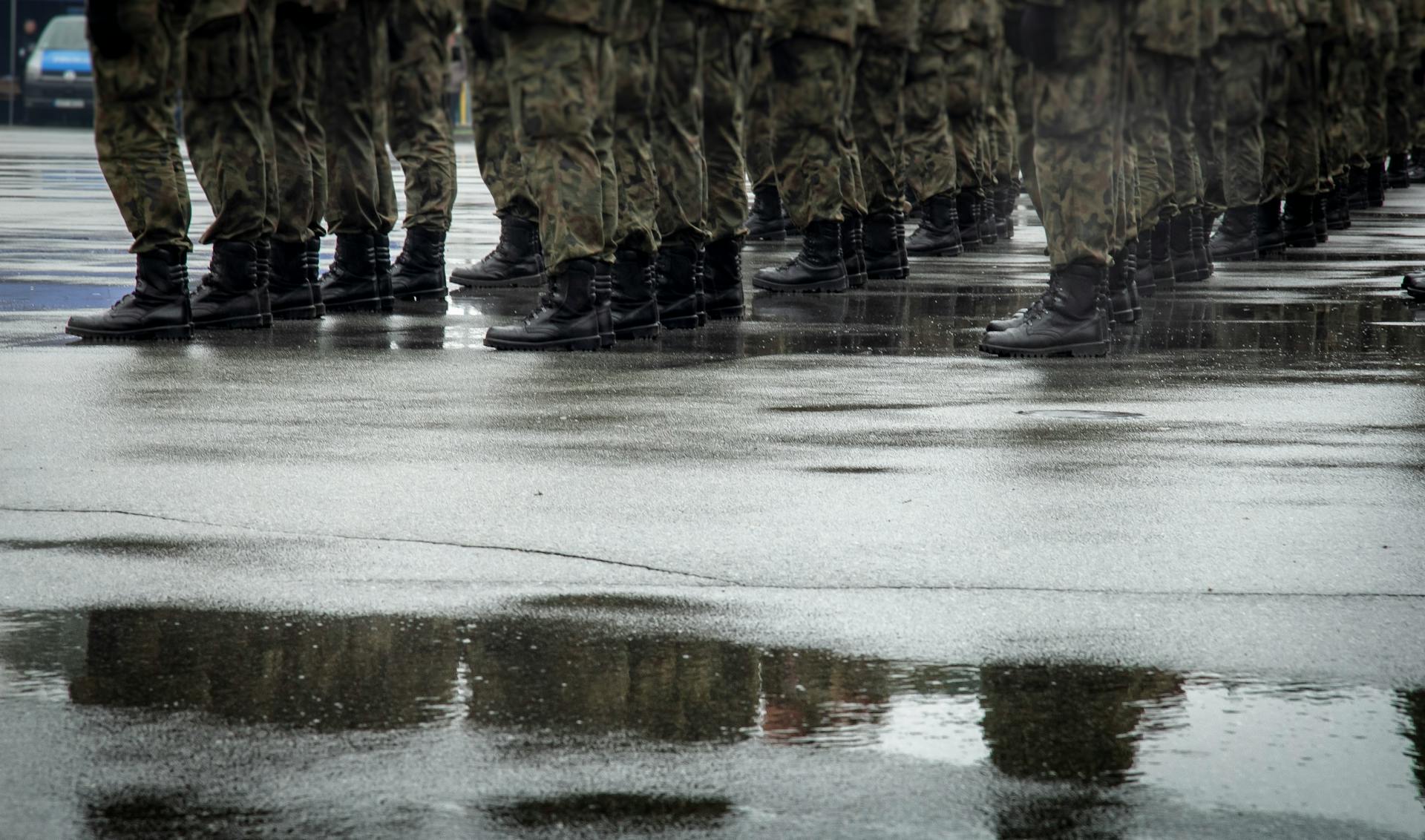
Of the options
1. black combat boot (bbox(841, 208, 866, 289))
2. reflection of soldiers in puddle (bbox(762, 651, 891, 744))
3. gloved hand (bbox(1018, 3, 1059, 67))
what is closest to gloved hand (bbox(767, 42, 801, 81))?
black combat boot (bbox(841, 208, 866, 289))

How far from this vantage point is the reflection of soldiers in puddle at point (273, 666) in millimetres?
3432

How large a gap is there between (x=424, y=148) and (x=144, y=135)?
2.37 metres

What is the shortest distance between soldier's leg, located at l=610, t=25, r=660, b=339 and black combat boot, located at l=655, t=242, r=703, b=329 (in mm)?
302

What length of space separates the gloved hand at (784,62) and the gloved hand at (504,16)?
10.1 ft

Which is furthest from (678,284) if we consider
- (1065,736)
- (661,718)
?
(1065,736)

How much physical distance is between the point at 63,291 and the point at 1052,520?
22.5 feet

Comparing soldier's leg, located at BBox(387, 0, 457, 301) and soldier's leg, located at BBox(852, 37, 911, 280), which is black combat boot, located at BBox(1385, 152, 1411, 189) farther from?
soldier's leg, located at BBox(387, 0, 457, 301)

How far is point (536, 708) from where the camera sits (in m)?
3.43

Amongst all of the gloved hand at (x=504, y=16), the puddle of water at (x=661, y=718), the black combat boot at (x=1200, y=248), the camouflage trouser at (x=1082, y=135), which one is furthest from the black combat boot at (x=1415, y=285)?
the puddle of water at (x=661, y=718)

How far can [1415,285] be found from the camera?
11.0 m

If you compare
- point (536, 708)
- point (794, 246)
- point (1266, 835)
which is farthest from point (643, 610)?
A: point (794, 246)

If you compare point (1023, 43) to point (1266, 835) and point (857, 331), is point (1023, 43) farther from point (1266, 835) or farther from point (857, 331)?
point (1266, 835)

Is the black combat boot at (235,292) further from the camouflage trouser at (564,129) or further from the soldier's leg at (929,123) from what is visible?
the soldier's leg at (929,123)

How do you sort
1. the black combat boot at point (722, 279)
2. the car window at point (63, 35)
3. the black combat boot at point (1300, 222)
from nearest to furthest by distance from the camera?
the black combat boot at point (722, 279) < the black combat boot at point (1300, 222) < the car window at point (63, 35)
